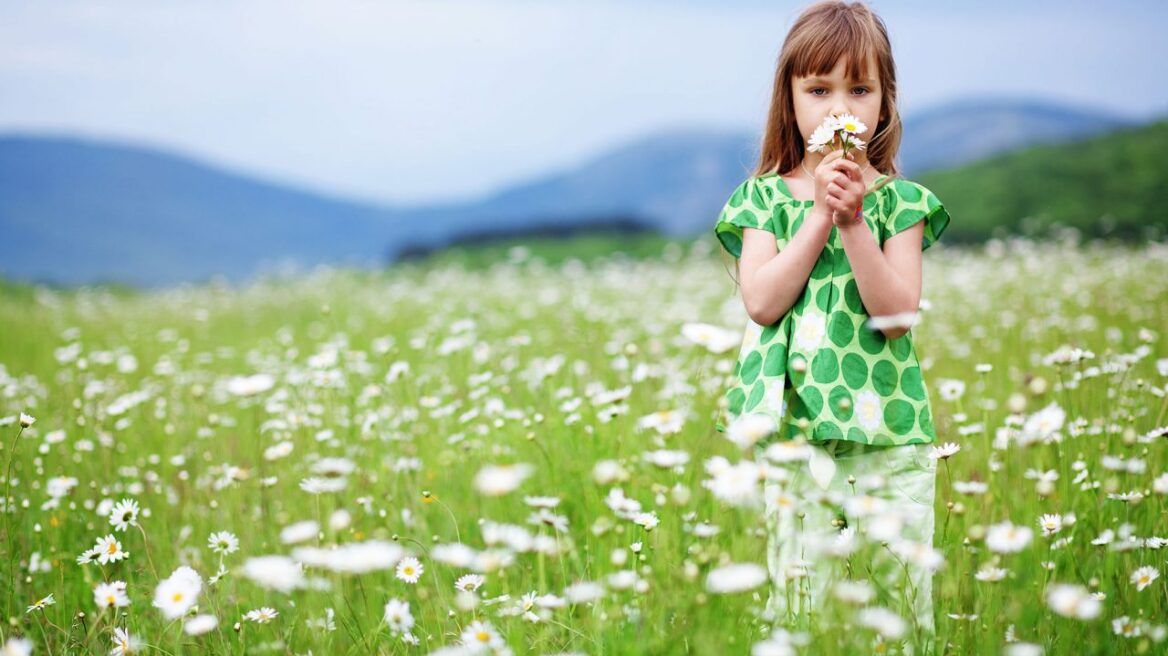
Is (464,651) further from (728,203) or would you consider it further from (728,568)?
(728,203)

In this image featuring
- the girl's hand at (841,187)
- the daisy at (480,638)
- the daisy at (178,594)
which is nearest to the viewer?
the daisy at (480,638)

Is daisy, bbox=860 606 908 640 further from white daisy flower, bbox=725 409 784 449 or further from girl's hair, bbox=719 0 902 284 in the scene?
girl's hair, bbox=719 0 902 284

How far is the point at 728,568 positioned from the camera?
146cm

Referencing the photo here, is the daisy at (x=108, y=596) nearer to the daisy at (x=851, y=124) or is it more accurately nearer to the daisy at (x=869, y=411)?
the daisy at (x=869, y=411)

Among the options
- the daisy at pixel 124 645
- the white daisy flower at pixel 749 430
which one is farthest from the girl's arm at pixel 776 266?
the daisy at pixel 124 645

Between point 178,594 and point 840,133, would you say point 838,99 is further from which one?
point 178,594

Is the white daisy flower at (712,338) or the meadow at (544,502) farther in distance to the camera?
the white daisy flower at (712,338)

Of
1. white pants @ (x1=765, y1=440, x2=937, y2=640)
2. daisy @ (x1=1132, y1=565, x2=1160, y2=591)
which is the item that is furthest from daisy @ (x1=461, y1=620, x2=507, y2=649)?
daisy @ (x1=1132, y1=565, x2=1160, y2=591)

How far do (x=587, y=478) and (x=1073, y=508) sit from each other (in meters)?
1.38

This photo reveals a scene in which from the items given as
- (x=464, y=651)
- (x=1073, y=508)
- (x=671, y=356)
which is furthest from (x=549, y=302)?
(x=464, y=651)

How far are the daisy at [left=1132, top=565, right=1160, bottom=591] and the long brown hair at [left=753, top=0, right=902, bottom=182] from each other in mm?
1013

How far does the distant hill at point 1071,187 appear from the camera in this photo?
15.7 m

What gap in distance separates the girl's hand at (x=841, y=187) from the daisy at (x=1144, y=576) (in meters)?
0.99

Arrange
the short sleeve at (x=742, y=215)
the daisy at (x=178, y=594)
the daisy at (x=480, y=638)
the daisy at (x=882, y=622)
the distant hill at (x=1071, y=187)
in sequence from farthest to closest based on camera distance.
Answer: the distant hill at (x=1071, y=187) < the short sleeve at (x=742, y=215) < the daisy at (x=178, y=594) < the daisy at (x=480, y=638) < the daisy at (x=882, y=622)
